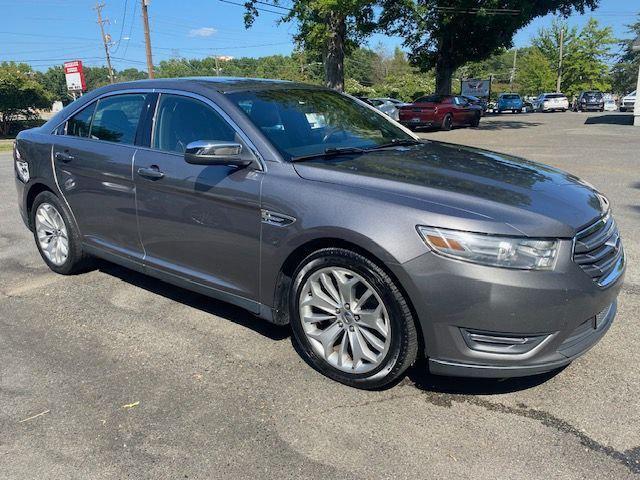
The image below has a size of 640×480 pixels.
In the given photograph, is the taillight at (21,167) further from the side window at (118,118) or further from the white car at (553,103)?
the white car at (553,103)

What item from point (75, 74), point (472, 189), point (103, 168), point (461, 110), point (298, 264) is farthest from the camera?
point (75, 74)

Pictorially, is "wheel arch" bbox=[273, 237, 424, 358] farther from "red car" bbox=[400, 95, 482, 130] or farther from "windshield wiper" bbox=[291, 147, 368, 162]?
→ "red car" bbox=[400, 95, 482, 130]

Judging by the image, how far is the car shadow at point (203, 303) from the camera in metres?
3.84

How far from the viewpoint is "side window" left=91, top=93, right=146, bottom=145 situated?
13.3 feet

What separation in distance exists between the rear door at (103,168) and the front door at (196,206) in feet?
0.56

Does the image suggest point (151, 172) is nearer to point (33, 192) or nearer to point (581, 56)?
point (33, 192)

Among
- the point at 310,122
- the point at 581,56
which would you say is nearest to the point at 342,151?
the point at 310,122

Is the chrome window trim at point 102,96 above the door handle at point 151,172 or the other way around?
above

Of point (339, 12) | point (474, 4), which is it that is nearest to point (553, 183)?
point (339, 12)

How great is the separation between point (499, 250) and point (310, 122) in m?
1.70

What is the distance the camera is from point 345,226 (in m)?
2.82

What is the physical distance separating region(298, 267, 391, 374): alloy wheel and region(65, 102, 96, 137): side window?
8.55 feet

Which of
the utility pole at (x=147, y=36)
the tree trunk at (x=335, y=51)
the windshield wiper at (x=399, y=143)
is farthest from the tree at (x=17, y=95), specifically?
the windshield wiper at (x=399, y=143)

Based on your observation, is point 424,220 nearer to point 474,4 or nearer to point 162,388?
point 162,388
